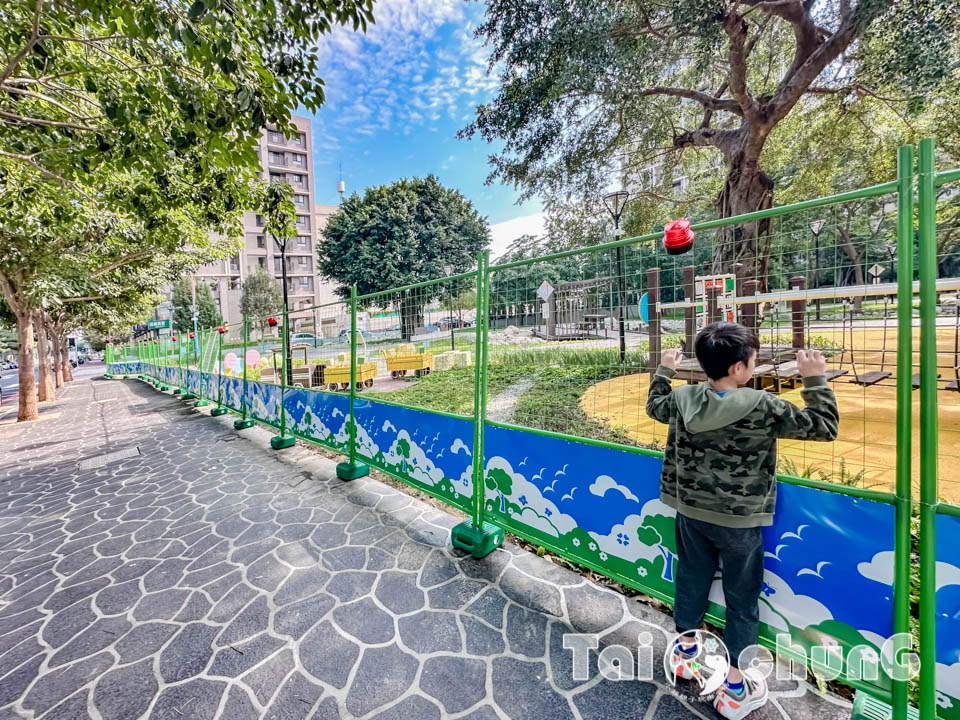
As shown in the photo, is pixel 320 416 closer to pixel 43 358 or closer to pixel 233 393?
pixel 233 393

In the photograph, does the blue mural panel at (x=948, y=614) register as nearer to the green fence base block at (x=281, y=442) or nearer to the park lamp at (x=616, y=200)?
the green fence base block at (x=281, y=442)

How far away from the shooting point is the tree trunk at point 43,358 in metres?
12.5

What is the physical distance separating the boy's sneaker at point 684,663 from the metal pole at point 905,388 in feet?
2.43

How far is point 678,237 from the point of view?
1894 mm

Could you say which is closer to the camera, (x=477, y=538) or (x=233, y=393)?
(x=477, y=538)

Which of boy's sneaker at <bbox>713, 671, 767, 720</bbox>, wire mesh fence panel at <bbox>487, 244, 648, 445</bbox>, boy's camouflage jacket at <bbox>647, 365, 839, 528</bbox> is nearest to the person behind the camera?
boy's camouflage jacket at <bbox>647, 365, 839, 528</bbox>

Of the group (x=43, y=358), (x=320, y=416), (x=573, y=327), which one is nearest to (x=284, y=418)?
(x=320, y=416)

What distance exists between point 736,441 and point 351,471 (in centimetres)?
424

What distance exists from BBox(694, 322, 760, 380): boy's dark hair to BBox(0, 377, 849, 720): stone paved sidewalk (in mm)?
1548

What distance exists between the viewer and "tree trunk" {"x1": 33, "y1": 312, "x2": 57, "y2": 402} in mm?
12508

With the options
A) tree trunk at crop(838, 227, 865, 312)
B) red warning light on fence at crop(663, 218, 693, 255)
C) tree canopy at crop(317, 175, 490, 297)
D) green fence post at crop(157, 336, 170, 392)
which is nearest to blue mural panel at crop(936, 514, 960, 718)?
tree trunk at crop(838, 227, 865, 312)

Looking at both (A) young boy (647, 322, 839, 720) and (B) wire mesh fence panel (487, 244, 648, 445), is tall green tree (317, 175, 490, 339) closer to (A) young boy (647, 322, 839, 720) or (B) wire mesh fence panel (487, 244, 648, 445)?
(B) wire mesh fence panel (487, 244, 648, 445)

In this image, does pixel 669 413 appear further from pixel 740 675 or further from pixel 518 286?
pixel 518 286

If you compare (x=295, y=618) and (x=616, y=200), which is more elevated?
(x=616, y=200)
